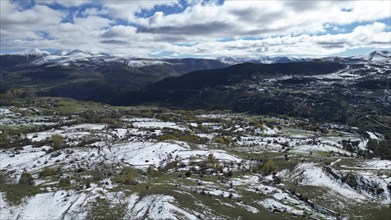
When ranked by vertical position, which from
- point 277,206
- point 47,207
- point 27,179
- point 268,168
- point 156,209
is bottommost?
point 268,168

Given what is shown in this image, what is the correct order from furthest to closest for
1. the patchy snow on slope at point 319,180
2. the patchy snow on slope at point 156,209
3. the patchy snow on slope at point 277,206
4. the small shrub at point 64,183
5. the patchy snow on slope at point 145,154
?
1. the patchy snow on slope at point 145,154
2. the patchy snow on slope at point 319,180
3. the small shrub at point 64,183
4. the patchy snow on slope at point 277,206
5. the patchy snow on slope at point 156,209

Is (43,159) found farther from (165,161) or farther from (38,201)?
(38,201)

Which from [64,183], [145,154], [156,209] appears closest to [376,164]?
[156,209]

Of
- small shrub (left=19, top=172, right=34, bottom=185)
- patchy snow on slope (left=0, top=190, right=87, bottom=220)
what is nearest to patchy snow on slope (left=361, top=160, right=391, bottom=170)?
patchy snow on slope (left=0, top=190, right=87, bottom=220)

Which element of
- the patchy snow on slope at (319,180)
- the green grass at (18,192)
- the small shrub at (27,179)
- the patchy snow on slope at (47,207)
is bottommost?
the patchy snow on slope at (319,180)

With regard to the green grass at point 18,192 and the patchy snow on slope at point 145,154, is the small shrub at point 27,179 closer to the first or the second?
the green grass at point 18,192

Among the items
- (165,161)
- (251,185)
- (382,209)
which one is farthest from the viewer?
(165,161)

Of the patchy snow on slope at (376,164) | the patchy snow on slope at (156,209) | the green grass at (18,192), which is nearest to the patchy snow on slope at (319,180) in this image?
the patchy snow on slope at (376,164)

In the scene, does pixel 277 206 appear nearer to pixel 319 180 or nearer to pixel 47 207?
pixel 319 180

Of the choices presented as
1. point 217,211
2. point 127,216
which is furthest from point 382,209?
point 127,216

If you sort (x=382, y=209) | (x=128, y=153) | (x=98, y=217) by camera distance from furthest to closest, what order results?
1. (x=128, y=153)
2. (x=382, y=209)
3. (x=98, y=217)

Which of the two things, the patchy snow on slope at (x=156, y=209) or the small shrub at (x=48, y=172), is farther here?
the small shrub at (x=48, y=172)
